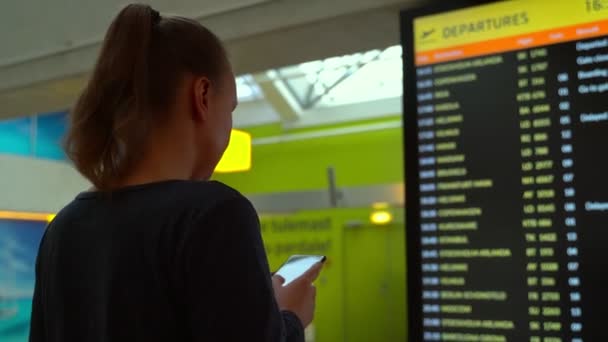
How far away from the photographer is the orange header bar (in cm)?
194

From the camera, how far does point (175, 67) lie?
1.01m

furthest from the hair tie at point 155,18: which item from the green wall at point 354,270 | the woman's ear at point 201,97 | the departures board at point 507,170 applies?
the green wall at point 354,270

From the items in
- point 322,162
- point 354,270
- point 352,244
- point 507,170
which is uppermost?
point 322,162

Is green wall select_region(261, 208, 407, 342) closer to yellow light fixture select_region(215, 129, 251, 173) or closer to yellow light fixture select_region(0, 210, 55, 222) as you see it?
yellow light fixture select_region(215, 129, 251, 173)

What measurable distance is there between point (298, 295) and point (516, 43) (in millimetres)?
1272

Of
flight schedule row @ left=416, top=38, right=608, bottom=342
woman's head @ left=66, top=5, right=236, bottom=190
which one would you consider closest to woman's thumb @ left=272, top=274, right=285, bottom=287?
woman's head @ left=66, top=5, right=236, bottom=190

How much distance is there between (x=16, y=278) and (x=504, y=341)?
7434mm

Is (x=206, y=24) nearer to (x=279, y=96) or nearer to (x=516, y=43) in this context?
(x=516, y=43)

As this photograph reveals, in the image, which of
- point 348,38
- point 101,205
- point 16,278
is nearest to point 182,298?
point 101,205

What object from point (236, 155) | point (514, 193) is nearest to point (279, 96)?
point (236, 155)

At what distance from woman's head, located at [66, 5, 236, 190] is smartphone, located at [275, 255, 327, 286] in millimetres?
232

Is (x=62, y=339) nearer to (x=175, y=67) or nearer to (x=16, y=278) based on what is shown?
(x=175, y=67)

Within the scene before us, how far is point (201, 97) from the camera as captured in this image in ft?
3.38

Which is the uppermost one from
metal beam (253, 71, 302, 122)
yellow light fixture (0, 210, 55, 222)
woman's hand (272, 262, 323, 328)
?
metal beam (253, 71, 302, 122)
